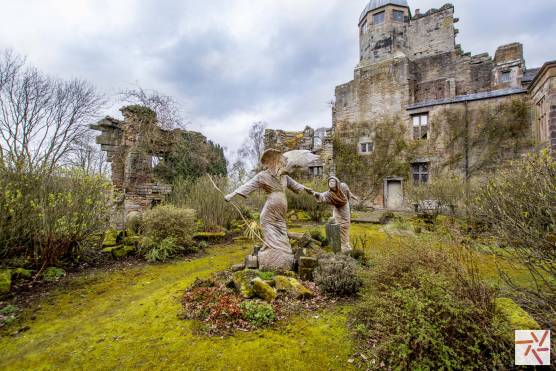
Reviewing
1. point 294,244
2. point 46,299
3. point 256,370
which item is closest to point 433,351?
point 256,370

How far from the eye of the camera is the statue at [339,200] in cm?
491

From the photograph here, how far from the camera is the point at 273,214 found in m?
4.40

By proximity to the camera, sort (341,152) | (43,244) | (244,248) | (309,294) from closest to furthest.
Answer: (309,294), (43,244), (244,248), (341,152)

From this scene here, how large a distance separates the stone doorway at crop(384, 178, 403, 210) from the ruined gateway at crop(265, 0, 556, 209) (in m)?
0.06

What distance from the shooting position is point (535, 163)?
381 cm

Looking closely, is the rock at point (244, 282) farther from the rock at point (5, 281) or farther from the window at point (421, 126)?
the window at point (421, 126)

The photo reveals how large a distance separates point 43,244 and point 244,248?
4.14 m

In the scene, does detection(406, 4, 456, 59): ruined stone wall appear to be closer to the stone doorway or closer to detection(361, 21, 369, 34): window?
detection(361, 21, 369, 34): window

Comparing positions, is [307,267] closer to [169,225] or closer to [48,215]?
[169,225]

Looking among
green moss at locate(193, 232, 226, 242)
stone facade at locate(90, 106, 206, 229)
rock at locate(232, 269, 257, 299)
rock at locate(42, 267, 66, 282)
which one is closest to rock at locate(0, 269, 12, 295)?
rock at locate(42, 267, 66, 282)

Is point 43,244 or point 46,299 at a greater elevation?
point 43,244

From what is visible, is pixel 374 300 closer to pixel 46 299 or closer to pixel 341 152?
pixel 46 299

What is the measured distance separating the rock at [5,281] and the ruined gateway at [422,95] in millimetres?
16197

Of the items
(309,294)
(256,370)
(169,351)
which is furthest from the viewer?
(309,294)
